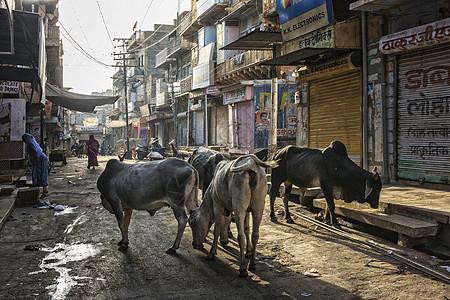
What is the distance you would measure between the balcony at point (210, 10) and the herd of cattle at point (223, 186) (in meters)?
20.6

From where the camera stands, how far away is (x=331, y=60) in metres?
11.8

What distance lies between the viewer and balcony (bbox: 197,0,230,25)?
26609mm

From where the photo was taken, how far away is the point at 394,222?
5949mm

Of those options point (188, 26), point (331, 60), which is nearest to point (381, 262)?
point (331, 60)

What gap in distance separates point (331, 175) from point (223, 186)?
2.95 m

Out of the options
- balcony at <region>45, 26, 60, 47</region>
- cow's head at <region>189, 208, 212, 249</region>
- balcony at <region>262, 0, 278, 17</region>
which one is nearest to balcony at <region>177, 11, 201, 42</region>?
balcony at <region>45, 26, 60, 47</region>

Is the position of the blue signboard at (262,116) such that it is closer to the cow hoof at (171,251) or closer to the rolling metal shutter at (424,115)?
the rolling metal shutter at (424,115)

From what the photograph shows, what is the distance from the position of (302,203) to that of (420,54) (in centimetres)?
444

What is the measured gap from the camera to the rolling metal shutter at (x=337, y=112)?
11.3 m

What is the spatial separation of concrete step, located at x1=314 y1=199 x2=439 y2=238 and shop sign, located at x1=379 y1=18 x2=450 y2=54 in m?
3.79

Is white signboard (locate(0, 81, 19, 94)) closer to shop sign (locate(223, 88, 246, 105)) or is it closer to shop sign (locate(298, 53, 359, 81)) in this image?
shop sign (locate(298, 53, 359, 81))

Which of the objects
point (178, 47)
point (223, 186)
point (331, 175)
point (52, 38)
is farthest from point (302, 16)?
point (178, 47)

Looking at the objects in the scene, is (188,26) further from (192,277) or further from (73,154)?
(192,277)

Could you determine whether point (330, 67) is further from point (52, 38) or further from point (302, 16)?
point (52, 38)
